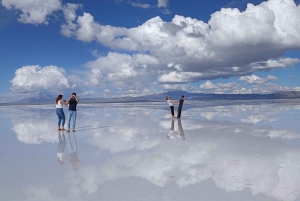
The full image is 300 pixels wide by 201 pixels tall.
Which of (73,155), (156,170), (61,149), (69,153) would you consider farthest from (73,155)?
(156,170)

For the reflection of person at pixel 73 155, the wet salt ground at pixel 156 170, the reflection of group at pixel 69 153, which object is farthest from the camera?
the reflection of group at pixel 69 153

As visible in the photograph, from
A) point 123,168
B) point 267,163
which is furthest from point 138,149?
point 267,163

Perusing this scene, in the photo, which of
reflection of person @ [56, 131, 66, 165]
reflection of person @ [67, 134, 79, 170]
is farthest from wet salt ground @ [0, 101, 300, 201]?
reflection of person @ [56, 131, 66, 165]

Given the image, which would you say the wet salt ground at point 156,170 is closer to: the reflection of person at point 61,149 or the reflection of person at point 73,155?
the reflection of person at point 73,155

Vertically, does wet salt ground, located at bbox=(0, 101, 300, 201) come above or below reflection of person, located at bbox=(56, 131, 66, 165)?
above

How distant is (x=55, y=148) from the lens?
12.4 metres

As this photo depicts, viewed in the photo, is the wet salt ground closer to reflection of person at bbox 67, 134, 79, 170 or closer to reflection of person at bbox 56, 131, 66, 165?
reflection of person at bbox 67, 134, 79, 170

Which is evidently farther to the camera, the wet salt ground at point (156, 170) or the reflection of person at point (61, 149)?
the reflection of person at point (61, 149)

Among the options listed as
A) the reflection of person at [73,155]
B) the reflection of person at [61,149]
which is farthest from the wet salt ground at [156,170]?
the reflection of person at [61,149]

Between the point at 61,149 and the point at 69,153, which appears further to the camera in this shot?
the point at 61,149

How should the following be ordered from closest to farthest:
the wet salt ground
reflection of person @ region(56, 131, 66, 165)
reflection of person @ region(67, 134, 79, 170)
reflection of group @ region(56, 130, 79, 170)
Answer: the wet salt ground < reflection of person @ region(67, 134, 79, 170) < reflection of group @ region(56, 130, 79, 170) < reflection of person @ region(56, 131, 66, 165)

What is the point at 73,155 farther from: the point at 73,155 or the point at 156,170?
the point at 156,170

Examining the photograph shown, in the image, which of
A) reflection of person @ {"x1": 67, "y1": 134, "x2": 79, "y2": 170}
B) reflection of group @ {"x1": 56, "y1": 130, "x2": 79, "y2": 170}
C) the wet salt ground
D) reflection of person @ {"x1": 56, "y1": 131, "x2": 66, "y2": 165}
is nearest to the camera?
the wet salt ground

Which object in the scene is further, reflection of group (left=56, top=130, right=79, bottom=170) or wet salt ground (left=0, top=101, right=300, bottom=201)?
reflection of group (left=56, top=130, right=79, bottom=170)
